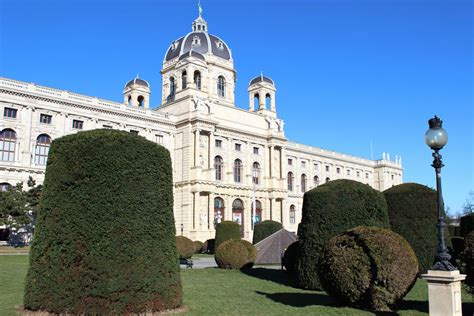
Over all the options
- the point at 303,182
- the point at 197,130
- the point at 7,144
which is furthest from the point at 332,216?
the point at 303,182

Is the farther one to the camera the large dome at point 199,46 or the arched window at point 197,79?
the large dome at point 199,46

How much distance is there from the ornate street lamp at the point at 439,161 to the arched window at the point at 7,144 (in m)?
39.7

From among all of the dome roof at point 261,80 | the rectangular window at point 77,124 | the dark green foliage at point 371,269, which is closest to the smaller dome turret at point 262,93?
the dome roof at point 261,80

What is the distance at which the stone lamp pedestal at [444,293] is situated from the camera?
342 inches

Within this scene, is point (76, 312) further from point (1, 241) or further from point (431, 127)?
point (1, 241)

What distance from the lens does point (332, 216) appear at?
14430mm

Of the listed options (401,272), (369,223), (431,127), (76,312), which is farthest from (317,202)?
(76,312)

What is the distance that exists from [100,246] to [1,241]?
33738mm

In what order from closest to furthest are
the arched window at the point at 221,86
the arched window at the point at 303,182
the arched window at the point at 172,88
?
the arched window at the point at 172,88, the arched window at the point at 221,86, the arched window at the point at 303,182

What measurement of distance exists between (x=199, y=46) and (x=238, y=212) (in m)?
23.4

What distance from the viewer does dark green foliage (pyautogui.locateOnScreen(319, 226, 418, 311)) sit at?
34.6 ft

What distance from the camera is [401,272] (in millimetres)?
10562

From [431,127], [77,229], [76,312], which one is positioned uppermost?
[431,127]

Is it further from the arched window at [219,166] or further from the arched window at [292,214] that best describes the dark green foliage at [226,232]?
the arched window at [292,214]
